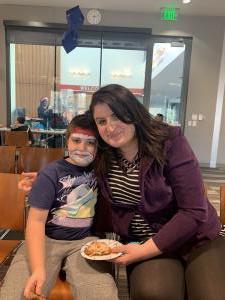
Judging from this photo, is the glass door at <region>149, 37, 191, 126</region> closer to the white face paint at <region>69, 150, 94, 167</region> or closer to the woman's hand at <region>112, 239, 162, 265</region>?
the white face paint at <region>69, 150, 94, 167</region>

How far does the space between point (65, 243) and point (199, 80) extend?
6.20 metres

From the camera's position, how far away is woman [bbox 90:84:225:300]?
123 cm

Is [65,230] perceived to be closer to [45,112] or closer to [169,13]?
[45,112]

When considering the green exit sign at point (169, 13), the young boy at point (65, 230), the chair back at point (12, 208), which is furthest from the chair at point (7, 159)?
the green exit sign at point (169, 13)

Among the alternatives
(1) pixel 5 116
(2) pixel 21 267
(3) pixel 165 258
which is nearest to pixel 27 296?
(2) pixel 21 267

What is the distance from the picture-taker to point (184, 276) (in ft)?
4.11

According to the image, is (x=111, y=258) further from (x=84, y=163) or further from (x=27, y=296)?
(x=84, y=163)

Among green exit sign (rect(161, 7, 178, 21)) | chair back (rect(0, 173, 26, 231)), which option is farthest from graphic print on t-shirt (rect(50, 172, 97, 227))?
green exit sign (rect(161, 7, 178, 21))

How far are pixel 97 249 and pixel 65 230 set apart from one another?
22 cm

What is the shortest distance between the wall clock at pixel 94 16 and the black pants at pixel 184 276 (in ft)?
20.6

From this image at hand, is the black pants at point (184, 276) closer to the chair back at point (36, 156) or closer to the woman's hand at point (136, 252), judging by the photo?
the woman's hand at point (136, 252)

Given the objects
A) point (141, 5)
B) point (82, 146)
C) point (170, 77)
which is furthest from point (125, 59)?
point (82, 146)

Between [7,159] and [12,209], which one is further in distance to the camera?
[7,159]

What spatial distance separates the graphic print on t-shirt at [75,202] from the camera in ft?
4.55
